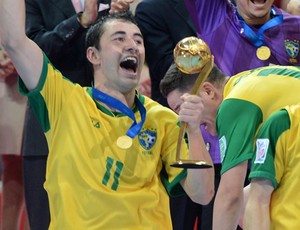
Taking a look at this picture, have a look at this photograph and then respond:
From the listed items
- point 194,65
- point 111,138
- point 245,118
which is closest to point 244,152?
point 245,118

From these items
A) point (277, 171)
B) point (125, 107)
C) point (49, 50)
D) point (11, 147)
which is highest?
point (277, 171)

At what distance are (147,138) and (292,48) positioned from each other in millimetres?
1224

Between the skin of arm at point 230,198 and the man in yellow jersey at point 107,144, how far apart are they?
18cm

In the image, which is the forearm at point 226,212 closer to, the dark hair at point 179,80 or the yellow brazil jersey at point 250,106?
the yellow brazil jersey at point 250,106

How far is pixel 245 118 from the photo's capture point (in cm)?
332

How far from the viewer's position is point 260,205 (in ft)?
10.4

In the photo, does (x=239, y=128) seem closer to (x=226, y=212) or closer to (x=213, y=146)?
(x=226, y=212)

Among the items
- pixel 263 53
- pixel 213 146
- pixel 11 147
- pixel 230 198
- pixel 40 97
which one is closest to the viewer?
pixel 230 198

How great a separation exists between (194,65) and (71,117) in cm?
62

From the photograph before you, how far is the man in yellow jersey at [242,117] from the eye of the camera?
332cm

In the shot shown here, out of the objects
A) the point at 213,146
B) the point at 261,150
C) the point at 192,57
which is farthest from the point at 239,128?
the point at 213,146

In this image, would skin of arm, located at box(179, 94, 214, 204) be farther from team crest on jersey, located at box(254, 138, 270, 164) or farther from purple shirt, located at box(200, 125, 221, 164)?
purple shirt, located at box(200, 125, 221, 164)

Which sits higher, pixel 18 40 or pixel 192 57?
pixel 192 57

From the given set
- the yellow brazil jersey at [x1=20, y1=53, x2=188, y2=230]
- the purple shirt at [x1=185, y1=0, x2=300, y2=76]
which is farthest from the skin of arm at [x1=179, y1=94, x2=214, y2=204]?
the purple shirt at [x1=185, y1=0, x2=300, y2=76]
